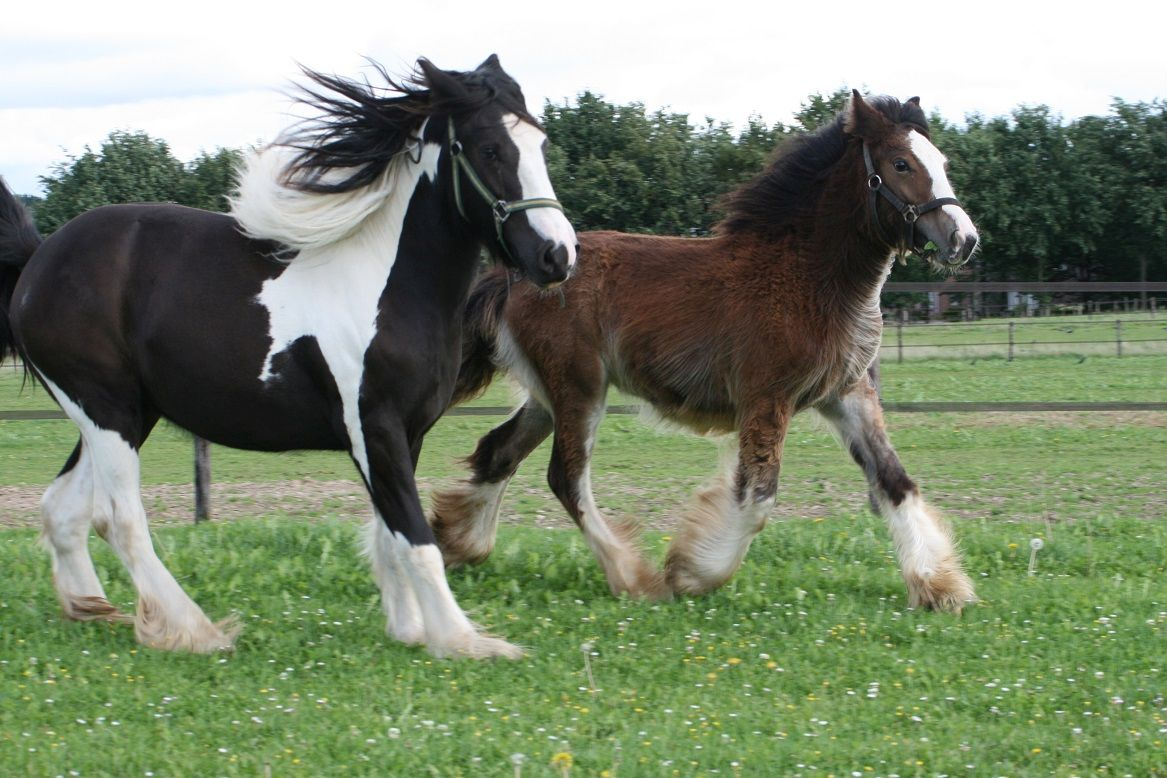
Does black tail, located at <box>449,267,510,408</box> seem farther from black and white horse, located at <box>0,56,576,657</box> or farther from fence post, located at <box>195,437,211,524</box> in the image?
fence post, located at <box>195,437,211,524</box>

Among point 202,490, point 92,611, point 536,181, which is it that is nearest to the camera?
point 536,181

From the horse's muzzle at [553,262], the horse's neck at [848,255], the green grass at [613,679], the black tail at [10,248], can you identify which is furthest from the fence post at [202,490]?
the horse's muzzle at [553,262]

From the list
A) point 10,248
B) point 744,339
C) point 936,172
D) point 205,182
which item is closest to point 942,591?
point 744,339

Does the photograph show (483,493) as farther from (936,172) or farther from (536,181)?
(936,172)

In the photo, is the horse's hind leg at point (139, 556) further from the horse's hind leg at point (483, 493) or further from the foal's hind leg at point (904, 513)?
the foal's hind leg at point (904, 513)

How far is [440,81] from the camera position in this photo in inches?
194

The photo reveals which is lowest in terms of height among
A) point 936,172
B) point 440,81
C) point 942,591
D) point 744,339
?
point 942,591

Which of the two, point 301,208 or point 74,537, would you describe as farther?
point 74,537

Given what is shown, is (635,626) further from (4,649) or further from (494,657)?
(4,649)

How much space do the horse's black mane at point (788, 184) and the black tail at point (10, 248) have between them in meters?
3.28

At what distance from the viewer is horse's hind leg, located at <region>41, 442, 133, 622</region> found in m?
5.48

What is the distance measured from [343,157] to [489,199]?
0.67 metres

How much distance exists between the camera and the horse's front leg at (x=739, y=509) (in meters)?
5.92

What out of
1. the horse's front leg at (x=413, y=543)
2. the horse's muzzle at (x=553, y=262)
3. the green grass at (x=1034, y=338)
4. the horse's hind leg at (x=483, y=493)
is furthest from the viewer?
the green grass at (x=1034, y=338)
